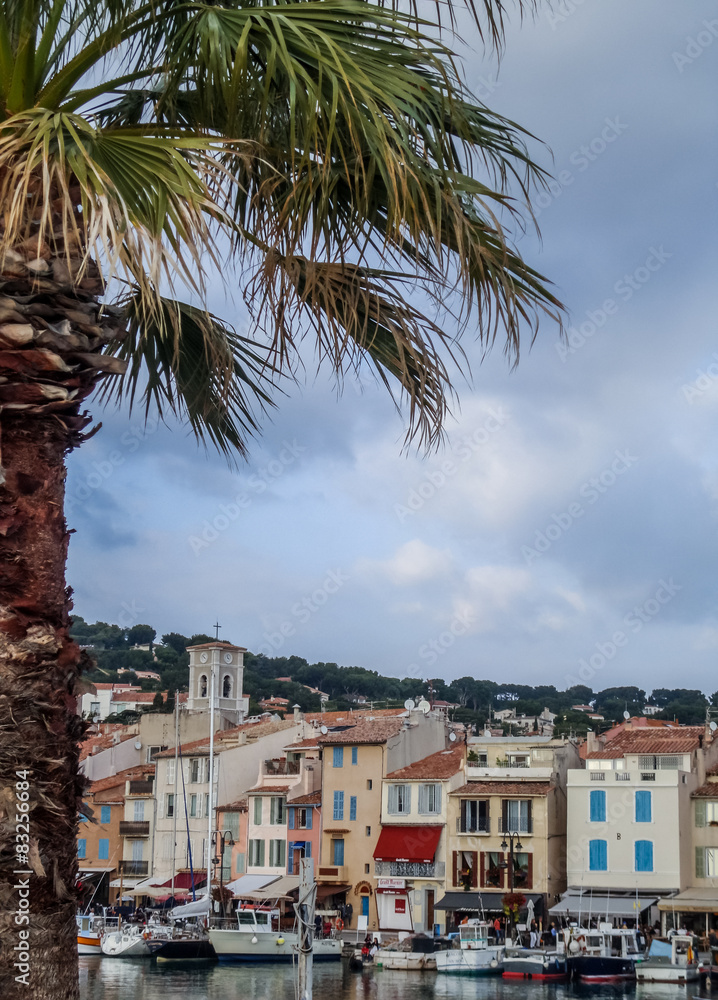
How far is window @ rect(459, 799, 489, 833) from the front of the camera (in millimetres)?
49469

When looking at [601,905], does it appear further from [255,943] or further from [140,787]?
[140,787]

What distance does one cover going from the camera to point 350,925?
5138 centimetres

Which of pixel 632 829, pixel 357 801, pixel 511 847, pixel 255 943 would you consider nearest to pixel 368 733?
pixel 357 801

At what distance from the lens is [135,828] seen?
6116 cm

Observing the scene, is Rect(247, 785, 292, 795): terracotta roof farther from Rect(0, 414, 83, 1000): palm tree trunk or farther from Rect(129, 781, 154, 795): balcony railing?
Rect(0, 414, 83, 1000): palm tree trunk

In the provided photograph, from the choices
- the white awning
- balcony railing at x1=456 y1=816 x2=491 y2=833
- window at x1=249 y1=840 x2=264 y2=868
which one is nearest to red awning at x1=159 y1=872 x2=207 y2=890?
window at x1=249 y1=840 x2=264 y2=868

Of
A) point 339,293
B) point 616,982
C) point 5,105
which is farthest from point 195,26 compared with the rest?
point 616,982

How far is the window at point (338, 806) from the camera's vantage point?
175ft

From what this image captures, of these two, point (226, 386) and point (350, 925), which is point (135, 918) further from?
point (226, 386)

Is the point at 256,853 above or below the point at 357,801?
below

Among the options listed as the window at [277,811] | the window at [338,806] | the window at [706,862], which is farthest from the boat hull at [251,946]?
the window at [706,862]

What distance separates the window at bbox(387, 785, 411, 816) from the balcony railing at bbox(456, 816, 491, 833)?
2656 millimetres

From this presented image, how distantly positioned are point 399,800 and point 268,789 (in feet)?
24.3

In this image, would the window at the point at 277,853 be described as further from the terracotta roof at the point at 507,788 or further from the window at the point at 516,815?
the window at the point at 516,815
